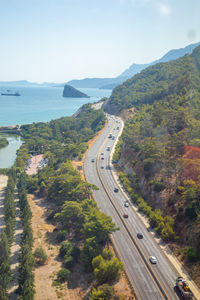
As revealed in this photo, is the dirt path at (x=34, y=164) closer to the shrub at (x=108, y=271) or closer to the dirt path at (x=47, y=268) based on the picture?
the dirt path at (x=47, y=268)

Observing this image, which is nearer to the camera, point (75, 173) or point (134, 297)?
point (134, 297)

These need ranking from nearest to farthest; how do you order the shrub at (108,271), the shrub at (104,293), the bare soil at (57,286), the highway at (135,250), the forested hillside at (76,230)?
the shrub at (104,293) < the highway at (135,250) < the bare soil at (57,286) < the shrub at (108,271) < the forested hillside at (76,230)

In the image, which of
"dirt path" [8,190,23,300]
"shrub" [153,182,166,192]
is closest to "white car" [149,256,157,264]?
"shrub" [153,182,166,192]

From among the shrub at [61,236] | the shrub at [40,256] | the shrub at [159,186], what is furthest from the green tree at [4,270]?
the shrub at [159,186]

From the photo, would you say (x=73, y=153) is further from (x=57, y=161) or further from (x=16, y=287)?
(x=16, y=287)

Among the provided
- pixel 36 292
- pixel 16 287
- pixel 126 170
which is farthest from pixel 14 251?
pixel 126 170

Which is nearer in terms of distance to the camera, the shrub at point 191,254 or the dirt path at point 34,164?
the shrub at point 191,254
